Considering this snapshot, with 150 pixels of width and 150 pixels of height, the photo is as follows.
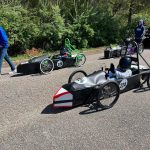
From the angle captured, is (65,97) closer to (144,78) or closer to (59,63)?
(144,78)

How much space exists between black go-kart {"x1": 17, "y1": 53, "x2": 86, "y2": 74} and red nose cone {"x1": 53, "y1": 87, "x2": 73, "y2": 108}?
3.21 metres

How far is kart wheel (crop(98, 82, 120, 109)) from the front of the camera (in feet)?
22.1

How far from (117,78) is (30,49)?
7.00 m

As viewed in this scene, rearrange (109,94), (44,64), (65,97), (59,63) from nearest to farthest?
(65,97)
(109,94)
(44,64)
(59,63)

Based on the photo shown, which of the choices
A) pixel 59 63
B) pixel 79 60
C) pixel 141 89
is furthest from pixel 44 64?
pixel 141 89

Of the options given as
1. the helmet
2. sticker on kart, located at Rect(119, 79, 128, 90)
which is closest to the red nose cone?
sticker on kart, located at Rect(119, 79, 128, 90)

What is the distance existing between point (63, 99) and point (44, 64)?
3.39m

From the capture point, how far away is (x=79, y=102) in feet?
22.2

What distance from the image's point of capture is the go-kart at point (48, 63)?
31.6ft

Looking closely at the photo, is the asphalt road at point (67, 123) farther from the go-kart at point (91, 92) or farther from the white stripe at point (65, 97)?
the white stripe at point (65, 97)

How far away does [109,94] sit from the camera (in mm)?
6914

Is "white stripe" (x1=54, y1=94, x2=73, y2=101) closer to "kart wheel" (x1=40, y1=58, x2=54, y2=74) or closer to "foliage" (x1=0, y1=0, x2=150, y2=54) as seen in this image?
"kart wheel" (x1=40, y1=58, x2=54, y2=74)

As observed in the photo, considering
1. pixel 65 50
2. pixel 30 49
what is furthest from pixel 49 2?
pixel 65 50

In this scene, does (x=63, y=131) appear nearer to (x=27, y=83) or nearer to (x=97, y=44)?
(x=27, y=83)
